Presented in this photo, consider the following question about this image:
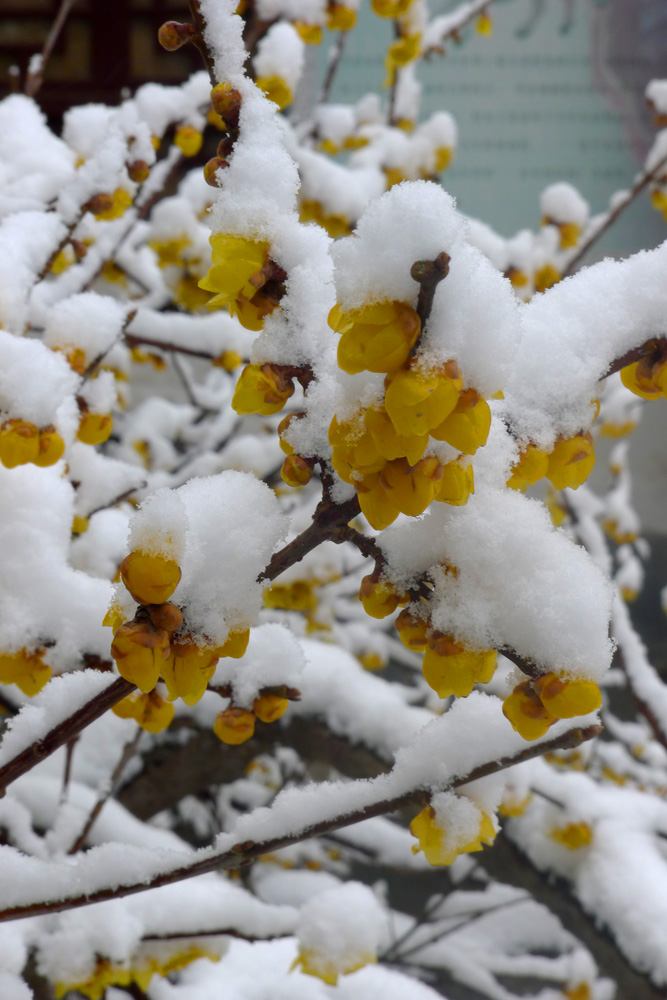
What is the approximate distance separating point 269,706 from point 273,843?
2.7 inches

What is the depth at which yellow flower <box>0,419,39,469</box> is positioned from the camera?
421 mm

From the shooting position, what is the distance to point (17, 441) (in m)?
0.42

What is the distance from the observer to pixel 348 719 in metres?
1.00

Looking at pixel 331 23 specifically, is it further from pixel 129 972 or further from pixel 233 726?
pixel 129 972

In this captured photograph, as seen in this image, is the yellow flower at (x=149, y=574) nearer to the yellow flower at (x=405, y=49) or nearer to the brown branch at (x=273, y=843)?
the brown branch at (x=273, y=843)

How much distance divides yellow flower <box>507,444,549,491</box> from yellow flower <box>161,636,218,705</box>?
0.49 ft

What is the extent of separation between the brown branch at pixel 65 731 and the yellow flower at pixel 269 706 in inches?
3.9

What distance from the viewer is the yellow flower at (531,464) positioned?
0.31 meters

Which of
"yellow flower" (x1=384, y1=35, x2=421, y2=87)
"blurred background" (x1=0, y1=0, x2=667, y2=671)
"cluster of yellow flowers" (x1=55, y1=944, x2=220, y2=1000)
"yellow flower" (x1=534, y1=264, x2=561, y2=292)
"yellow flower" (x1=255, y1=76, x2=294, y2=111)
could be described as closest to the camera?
"cluster of yellow flowers" (x1=55, y1=944, x2=220, y2=1000)

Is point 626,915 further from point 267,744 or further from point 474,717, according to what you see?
point 474,717

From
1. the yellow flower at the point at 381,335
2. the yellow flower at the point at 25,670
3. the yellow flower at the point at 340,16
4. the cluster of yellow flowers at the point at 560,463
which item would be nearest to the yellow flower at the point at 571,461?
the cluster of yellow flowers at the point at 560,463

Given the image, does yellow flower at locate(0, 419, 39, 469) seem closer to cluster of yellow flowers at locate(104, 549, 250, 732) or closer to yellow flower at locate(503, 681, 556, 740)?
cluster of yellow flowers at locate(104, 549, 250, 732)

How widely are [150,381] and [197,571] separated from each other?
9.08 feet

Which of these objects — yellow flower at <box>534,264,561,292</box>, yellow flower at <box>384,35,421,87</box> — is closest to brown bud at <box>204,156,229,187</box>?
yellow flower at <box>384,35,421,87</box>
